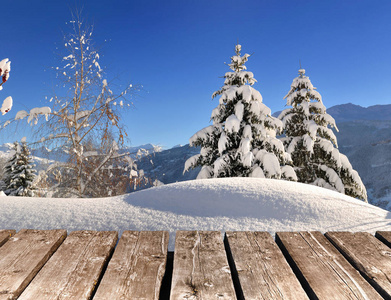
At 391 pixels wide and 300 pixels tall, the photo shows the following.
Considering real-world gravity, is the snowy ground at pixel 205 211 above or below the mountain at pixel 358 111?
below

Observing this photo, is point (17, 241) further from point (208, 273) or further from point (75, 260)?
point (208, 273)

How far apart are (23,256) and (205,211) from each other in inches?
75.9

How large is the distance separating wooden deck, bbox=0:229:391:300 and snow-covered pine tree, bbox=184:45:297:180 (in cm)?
749

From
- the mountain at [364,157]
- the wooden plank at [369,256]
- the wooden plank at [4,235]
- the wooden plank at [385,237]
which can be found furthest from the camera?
the mountain at [364,157]

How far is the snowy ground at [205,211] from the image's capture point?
9.89 ft

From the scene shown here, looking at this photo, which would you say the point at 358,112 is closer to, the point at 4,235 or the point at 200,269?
the point at 200,269

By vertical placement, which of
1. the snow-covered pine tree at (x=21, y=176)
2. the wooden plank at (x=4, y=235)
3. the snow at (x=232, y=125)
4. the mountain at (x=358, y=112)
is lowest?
the snow-covered pine tree at (x=21, y=176)

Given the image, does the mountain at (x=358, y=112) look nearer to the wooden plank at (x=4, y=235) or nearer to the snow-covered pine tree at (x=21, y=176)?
the snow-covered pine tree at (x=21, y=176)

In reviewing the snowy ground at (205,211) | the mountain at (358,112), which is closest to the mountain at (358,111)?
the mountain at (358,112)

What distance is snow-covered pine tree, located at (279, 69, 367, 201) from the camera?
39.1ft

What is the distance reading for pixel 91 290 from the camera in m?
1.38

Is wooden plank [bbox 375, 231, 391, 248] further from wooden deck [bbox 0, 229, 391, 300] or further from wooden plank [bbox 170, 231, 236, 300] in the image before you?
wooden plank [bbox 170, 231, 236, 300]

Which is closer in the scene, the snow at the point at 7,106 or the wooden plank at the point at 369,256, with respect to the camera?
the wooden plank at the point at 369,256

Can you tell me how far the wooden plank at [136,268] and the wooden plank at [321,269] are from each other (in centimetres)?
78
